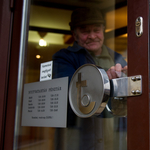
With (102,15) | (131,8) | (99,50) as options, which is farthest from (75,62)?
(131,8)

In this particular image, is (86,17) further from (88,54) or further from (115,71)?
(115,71)

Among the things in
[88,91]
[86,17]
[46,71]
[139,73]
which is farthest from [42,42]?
[139,73]

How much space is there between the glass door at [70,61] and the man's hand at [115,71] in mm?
24

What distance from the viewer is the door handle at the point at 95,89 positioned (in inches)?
31.3

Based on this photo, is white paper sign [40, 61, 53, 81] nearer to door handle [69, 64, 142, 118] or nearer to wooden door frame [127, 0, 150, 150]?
door handle [69, 64, 142, 118]

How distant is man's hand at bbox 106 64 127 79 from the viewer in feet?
3.03

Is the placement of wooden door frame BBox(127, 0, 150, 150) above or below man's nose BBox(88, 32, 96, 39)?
below

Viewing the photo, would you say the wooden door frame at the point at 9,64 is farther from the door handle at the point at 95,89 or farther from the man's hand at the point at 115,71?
the man's hand at the point at 115,71

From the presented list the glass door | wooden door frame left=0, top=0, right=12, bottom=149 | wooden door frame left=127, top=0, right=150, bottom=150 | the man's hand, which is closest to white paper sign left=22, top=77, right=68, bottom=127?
the glass door

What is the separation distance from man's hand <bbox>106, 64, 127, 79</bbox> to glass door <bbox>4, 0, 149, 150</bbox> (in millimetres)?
24

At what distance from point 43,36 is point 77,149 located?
2.00 feet

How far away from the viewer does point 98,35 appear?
1.06 meters

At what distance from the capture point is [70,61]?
3.56ft

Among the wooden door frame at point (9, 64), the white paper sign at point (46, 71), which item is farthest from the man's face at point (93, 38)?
the wooden door frame at point (9, 64)
